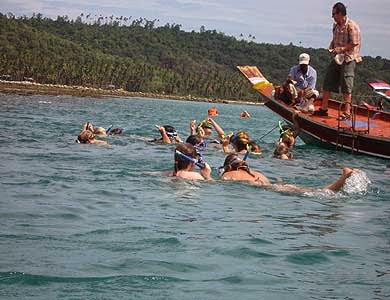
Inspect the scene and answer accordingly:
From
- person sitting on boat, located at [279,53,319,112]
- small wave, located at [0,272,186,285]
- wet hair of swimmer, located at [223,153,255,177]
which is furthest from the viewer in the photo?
person sitting on boat, located at [279,53,319,112]

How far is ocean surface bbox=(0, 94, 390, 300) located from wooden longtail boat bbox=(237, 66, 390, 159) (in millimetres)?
3481

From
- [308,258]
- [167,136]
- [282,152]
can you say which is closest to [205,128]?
[167,136]

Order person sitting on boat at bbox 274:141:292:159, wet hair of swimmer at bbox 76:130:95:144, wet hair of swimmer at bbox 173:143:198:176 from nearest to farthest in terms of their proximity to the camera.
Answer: wet hair of swimmer at bbox 173:143:198:176, person sitting on boat at bbox 274:141:292:159, wet hair of swimmer at bbox 76:130:95:144

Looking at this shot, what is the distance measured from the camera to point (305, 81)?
1758 centimetres

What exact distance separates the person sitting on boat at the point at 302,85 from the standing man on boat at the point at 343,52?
2.97 feet

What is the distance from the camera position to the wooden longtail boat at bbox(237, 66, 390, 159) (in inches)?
599

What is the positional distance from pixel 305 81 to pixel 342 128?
2285 millimetres

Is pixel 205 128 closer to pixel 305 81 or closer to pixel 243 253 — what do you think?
pixel 305 81

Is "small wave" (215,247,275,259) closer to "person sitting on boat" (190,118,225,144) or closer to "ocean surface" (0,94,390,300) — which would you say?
"ocean surface" (0,94,390,300)

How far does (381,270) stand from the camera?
560cm

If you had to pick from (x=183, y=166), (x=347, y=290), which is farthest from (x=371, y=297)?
(x=183, y=166)

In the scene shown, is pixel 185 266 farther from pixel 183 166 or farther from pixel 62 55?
pixel 62 55

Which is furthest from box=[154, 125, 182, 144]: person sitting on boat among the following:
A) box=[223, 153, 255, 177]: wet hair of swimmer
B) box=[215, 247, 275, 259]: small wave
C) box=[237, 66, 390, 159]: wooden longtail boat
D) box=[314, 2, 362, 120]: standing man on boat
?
box=[215, 247, 275, 259]: small wave

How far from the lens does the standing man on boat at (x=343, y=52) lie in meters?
15.4
